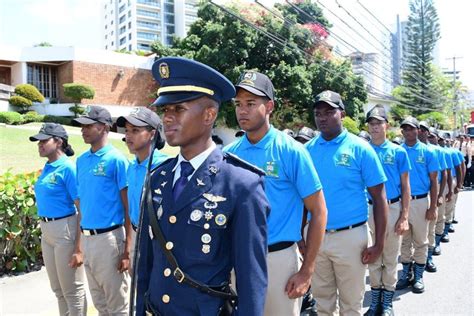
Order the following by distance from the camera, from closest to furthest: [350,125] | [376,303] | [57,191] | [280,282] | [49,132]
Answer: [280,282] < [57,191] < [49,132] < [376,303] < [350,125]

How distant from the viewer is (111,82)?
31.1 m

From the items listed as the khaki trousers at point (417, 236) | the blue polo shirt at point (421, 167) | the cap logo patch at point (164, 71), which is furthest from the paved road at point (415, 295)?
the cap logo patch at point (164, 71)

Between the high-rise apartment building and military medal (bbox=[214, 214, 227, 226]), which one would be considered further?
the high-rise apartment building

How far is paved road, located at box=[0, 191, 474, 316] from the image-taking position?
15.8ft

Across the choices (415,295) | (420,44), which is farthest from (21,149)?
(420,44)

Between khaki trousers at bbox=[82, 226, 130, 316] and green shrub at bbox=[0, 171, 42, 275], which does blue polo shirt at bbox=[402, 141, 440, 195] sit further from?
green shrub at bbox=[0, 171, 42, 275]

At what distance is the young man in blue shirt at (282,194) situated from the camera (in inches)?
108

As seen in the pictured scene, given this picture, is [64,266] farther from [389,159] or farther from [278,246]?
[389,159]

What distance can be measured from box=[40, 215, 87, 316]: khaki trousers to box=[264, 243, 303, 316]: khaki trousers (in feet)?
6.92

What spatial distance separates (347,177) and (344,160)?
15 centimetres

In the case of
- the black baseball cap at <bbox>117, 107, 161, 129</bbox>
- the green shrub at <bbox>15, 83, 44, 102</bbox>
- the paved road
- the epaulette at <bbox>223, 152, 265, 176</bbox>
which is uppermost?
the green shrub at <bbox>15, 83, 44, 102</bbox>

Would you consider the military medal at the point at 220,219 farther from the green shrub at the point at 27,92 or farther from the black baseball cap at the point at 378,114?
the green shrub at the point at 27,92

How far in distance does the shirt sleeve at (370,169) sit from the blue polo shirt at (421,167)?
270 cm

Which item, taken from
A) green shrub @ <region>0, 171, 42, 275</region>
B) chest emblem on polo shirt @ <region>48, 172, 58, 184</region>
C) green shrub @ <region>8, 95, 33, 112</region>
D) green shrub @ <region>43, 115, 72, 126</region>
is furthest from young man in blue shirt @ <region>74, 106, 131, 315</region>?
green shrub @ <region>8, 95, 33, 112</region>
